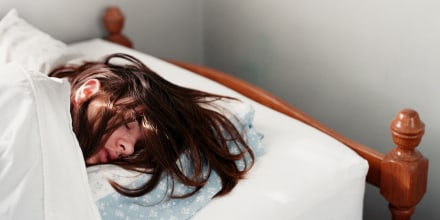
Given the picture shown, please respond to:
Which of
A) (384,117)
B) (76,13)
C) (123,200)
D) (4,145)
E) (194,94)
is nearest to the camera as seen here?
(4,145)

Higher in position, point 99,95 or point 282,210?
point 99,95

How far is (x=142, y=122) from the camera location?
128 centimetres

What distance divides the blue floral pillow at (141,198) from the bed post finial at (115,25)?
0.72 metres

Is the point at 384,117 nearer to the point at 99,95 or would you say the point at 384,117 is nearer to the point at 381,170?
the point at 381,170

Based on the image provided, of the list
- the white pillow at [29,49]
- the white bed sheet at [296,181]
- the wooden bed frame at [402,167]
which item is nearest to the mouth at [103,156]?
the white bed sheet at [296,181]

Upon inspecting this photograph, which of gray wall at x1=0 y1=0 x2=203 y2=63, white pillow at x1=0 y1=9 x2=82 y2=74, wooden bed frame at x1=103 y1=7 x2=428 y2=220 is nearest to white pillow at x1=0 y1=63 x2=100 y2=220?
white pillow at x1=0 y1=9 x2=82 y2=74

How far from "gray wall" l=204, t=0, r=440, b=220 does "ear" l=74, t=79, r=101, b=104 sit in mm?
652

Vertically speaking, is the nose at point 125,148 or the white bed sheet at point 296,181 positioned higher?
the nose at point 125,148

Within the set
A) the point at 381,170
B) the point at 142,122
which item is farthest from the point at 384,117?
the point at 142,122

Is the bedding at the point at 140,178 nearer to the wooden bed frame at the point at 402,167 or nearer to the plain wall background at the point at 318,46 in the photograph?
the wooden bed frame at the point at 402,167

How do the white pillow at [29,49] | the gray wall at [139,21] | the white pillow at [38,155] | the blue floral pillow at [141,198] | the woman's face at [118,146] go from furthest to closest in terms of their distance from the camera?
1. the gray wall at [139,21]
2. the white pillow at [29,49]
3. the woman's face at [118,146]
4. the blue floral pillow at [141,198]
5. the white pillow at [38,155]

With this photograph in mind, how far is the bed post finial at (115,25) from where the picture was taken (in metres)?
1.89

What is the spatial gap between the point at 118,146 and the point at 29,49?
0.41 metres

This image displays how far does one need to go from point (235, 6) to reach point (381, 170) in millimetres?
821
